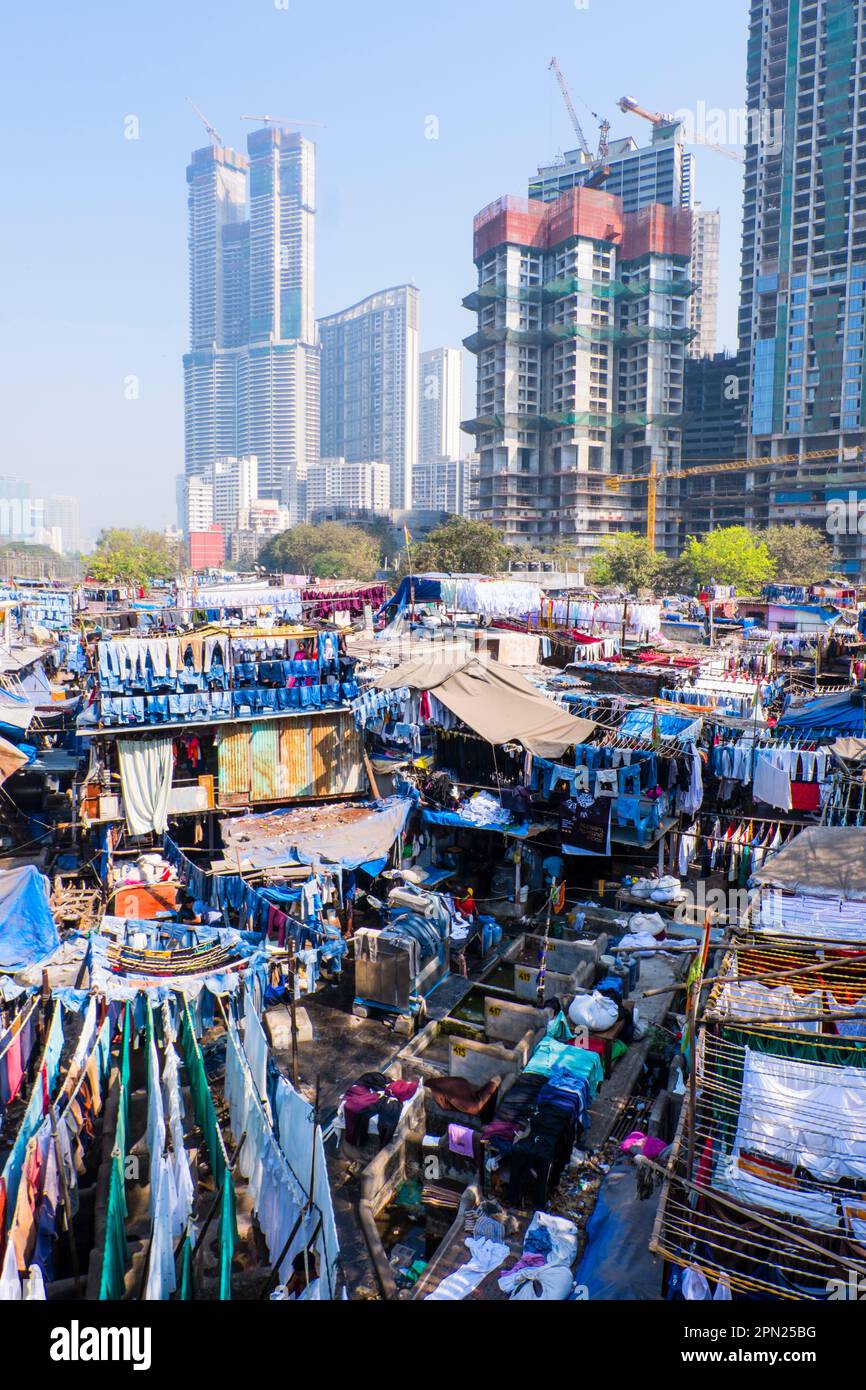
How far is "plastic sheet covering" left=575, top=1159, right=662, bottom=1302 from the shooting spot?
6.85 meters

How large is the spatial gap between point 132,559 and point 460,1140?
8156 cm

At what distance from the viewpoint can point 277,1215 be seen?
26.1ft

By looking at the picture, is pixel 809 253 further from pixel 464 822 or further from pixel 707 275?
pixel 464 822

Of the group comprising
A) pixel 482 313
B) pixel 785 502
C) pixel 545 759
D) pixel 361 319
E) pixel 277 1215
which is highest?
pixel 361 319

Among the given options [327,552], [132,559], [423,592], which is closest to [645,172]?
[327,552]

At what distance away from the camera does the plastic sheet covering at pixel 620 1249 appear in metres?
6.85

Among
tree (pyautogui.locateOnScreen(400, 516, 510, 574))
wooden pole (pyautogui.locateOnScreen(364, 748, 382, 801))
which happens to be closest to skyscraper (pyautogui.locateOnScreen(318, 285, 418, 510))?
tree (pyautogui.locateOnScreen(400, 516, 510, 574))

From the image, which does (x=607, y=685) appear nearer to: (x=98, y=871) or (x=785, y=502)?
(x=98, y=871)

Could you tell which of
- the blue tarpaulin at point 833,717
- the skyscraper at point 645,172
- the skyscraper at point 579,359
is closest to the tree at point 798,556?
the skyscraper at point 579,359

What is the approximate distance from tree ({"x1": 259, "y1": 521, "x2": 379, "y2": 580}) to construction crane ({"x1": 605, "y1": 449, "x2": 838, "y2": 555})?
105 ft

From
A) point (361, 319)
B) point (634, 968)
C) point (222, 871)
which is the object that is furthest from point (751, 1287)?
point (361, 319)

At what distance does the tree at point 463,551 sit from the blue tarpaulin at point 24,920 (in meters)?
59.6

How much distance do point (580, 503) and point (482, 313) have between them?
31.8 meters

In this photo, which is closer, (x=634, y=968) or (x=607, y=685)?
(x=634, y=968)
